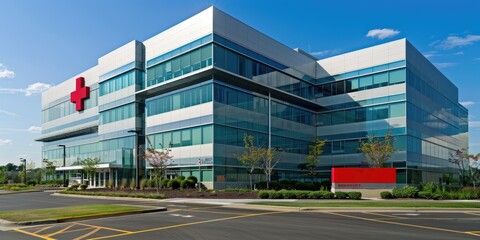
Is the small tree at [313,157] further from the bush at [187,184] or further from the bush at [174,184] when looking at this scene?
the bush at [174,184]

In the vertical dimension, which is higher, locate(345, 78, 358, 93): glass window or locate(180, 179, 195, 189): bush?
locate(345, 78, 358, 93): glass window

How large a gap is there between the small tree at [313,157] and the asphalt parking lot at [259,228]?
106ft

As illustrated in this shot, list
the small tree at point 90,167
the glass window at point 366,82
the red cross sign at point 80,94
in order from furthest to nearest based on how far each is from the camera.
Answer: the red cross sign at point 80,94
the glass window at point 366,82
the small tree at point 90,167

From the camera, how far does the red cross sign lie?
6119 centimetres

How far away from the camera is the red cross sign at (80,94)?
61.2m

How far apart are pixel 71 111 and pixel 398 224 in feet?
201

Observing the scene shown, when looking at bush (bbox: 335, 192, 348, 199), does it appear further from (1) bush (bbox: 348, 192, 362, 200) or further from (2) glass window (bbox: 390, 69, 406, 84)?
(2) glass window (bbox: 390, 69, 406, 84)

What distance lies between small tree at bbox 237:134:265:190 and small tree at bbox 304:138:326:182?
938 centimetres

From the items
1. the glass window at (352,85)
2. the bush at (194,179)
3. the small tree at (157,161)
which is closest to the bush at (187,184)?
the bush at (194,179)

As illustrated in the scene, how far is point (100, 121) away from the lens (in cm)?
5612

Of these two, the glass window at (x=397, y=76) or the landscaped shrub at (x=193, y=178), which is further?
the glass window at (x=397, y=76)

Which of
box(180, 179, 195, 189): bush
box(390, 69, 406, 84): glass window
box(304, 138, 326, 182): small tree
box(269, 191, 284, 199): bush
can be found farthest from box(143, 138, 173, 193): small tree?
box(390, 69, 406, 84): glass window

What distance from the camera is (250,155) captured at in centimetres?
3900

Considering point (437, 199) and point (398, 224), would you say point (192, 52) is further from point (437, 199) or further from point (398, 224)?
point (398, 224)
